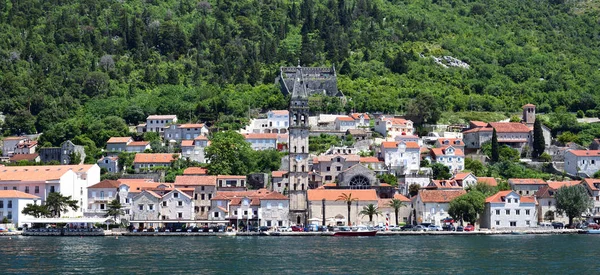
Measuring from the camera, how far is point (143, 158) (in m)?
111

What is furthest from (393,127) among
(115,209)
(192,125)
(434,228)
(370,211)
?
(115,209)

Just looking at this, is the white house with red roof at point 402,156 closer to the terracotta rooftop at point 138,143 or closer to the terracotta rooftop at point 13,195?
the terracotta rooftop at point 138,143

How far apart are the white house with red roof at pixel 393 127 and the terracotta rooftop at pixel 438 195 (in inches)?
913

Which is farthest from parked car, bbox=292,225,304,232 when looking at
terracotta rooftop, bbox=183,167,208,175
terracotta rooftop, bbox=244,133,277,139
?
terracotta rooftop, bbox=244,133,277,139

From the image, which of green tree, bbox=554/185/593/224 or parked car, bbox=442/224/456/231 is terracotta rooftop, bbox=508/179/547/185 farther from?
parked car, bbox=442/224/456/231

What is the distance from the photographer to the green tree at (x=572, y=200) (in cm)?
9506

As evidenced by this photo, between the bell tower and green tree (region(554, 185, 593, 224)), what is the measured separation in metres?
21.2

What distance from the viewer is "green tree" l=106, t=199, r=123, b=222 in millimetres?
95375

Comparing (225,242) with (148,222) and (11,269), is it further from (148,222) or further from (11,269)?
(11,269)

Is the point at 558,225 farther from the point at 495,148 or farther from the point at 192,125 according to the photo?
the point at 192,125

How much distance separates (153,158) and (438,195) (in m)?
29.4

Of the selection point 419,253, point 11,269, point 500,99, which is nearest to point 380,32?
point 500,99

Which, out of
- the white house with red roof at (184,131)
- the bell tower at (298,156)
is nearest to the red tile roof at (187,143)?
the white house with red roof at (184,131)

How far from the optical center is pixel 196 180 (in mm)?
100125
